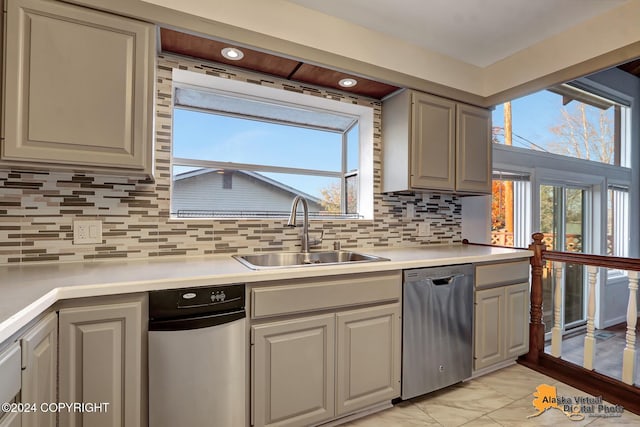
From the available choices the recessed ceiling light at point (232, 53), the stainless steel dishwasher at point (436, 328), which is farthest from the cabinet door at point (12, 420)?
the recessed ceiling light at point (232, 53)

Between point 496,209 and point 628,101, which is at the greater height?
point 628,101

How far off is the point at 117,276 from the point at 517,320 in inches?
107

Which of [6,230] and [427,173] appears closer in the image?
[6,230]

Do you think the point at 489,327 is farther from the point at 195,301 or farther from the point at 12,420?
the point at 12,420

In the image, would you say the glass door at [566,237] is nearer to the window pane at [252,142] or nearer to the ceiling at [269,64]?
the ceiling at [269,64]

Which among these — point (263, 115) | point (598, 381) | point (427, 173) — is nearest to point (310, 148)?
point (263, 115)

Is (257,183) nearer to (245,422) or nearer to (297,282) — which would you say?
(297,282)

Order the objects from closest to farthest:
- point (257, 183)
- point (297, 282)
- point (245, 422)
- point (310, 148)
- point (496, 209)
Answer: point (245, 422) → point (297, 282) → point (257, 183) → point (310, 148) → point (496, 209)

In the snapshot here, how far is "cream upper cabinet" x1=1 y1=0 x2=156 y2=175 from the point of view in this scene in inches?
53.4

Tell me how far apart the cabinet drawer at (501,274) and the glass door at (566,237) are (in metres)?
1.38

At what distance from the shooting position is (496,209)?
3.33 meters

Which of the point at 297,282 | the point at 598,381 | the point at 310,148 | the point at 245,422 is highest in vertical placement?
the point at 310,148

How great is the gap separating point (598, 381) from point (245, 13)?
3341mm

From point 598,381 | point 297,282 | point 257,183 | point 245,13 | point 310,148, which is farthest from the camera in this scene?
point 310,148
